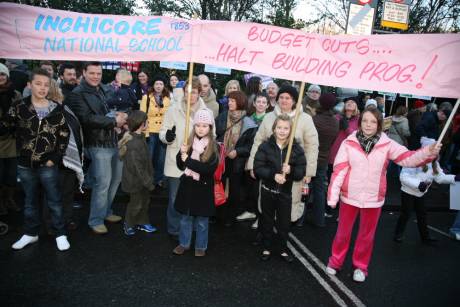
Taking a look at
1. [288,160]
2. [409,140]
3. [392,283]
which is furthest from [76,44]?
[409,140]

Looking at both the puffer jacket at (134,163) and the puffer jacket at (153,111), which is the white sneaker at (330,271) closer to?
the puffer jacket at (134,163)

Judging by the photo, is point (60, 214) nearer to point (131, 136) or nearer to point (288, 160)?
point (131, 136)

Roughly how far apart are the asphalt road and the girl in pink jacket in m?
0.47

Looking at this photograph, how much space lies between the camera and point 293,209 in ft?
14.4

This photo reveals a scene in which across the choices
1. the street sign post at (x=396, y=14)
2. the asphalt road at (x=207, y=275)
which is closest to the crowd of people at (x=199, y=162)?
the asphalt road at (x=207, y=275)

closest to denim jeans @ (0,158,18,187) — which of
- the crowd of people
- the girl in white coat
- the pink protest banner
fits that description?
the crowd of people

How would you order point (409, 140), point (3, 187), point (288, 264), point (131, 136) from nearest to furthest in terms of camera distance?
1. point (288, 264)
2. point (131, 136)
3. point (3, 187)
4. point (409, 140)

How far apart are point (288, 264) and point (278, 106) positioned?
2.00 metres

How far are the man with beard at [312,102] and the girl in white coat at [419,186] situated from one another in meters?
1.61

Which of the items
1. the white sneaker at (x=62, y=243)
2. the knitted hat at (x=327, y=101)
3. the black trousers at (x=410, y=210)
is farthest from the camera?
the knitted hat at (x=327, y=101)

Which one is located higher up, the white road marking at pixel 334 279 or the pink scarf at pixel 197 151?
the pink scarf at pixel 197 151

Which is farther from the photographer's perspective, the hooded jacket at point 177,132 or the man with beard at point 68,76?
the man with beard at point 68,76

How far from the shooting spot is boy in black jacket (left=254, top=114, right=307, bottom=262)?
4.15 m

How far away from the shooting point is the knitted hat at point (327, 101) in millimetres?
5332
